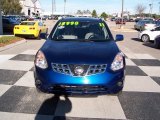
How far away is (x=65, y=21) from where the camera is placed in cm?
691

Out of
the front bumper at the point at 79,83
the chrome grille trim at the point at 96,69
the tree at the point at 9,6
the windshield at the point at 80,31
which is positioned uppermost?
the tree at the point at 9,6

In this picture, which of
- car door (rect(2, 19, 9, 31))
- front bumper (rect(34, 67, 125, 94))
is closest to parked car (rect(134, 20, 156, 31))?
car door (rect(2, 19, 9, 31))

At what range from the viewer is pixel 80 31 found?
21.6ft

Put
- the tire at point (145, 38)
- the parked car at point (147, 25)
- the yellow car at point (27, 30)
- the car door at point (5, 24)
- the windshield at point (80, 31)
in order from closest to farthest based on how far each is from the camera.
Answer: the windshield at point (80, 31), the yellow car at point (27, 30), the tire at point (145, 38), the car door at point (5, 24), the parked car at point (147, 25)

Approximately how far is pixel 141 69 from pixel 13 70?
4121 millimetres

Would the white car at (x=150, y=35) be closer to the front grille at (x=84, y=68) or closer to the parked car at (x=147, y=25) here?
the parked car at (x=147, y=25)

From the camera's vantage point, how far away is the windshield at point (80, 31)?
21.0 ft

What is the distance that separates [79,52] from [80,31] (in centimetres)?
151

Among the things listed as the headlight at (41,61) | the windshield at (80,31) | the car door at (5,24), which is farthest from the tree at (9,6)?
the headlight at (41,61)

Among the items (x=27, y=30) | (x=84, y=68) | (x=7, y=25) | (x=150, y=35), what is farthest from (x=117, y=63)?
(x=7, y=25)

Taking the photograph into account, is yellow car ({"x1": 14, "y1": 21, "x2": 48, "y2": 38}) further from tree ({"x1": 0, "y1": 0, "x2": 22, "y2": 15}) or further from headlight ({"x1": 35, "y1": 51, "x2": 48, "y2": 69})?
tree ({"x1": 0, "y1": 0, "x2": 22, "y2": 15})

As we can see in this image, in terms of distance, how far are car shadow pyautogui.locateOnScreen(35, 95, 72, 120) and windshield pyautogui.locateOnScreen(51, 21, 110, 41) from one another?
1.64 metres

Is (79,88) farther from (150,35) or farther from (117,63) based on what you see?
(150,35)

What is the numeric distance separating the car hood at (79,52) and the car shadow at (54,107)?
2.98 ft
